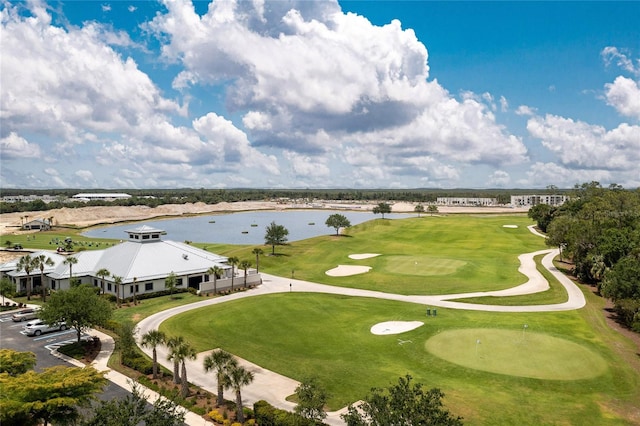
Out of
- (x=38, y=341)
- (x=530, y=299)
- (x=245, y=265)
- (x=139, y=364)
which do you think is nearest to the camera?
(x=139, y=364)

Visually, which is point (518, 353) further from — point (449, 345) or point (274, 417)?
point (274, 417)

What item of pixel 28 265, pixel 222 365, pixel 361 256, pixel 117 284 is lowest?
pixel 361 256

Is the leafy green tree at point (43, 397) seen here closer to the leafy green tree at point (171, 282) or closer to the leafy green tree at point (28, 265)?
the leafy green tree at point (171, 282)

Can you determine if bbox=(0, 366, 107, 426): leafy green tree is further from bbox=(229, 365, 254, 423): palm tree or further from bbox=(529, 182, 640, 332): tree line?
bbox=(529, 182, 640, 332): tree line

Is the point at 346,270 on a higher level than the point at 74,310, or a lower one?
lower

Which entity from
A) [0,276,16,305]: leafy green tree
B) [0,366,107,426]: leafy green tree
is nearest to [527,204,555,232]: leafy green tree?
[0,276,16,305]: leafy green tree

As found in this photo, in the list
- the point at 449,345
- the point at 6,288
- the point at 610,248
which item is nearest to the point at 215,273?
the point at 6,288
